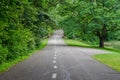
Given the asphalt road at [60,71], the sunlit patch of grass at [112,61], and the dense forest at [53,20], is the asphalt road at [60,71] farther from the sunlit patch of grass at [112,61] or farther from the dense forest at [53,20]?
the dense forest at [53,20]

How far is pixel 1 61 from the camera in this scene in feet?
56.9

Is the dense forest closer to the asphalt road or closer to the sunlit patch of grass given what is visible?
the asphalt road

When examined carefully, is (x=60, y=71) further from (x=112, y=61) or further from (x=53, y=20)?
(x=53, y=20)

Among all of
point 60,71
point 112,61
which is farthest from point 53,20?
point 60,71

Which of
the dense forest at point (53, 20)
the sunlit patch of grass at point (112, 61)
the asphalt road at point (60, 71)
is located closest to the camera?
the asphalt road at point (60, 71)

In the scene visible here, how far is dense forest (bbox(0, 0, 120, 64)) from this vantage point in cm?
2158

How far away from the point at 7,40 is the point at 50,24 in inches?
701

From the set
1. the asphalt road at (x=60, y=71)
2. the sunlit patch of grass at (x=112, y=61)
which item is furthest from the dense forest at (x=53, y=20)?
the sunlit patch of grass at (x=112, y=61)

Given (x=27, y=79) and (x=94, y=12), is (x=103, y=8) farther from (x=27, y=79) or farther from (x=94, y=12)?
(x=27, y=79)

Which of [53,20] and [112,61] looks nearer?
[112,61]

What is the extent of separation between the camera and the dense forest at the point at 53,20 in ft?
70.8

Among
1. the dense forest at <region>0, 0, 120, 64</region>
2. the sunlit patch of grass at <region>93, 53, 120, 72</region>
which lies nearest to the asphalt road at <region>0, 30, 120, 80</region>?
the sunlit patch of grass at <region>93, 53, 120, 72</region>

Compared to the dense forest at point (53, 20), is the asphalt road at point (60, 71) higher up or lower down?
lower down

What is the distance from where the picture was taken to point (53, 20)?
38.0 metres
